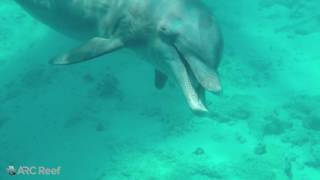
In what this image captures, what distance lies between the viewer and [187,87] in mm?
5594

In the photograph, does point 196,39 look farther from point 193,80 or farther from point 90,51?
point 90,51

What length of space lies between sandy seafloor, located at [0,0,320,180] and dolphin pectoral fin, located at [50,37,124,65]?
21.2 inches

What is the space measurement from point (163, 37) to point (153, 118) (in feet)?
9.25

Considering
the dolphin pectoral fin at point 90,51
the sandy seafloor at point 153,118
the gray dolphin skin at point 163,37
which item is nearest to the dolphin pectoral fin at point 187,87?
the gray dolphin skin at point 163,37

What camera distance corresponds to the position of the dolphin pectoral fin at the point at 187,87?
5.33 m

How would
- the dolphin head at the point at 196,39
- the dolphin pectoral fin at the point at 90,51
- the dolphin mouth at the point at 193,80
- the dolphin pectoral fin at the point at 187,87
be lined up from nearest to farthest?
the dolphin pectoral fin at the point at 187,87
the dolphin head at the point at 196,39
the dolphin mouth at the point at 193,80
the dolphin pectoral fin at the point at 90,51

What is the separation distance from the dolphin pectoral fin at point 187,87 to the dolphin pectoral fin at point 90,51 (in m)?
1.01

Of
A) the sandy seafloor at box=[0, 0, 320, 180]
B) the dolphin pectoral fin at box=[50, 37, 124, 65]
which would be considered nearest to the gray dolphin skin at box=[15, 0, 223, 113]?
the dolphin pectoral fin at box=[50, 37, 124, 65]

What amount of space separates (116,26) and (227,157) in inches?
119

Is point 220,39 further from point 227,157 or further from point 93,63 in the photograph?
point 93,63

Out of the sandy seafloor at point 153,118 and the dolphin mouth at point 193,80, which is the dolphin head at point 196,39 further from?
the sandy seafloor at point 153,118

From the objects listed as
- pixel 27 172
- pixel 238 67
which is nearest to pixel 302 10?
pixel 238 67

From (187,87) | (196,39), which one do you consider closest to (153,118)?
(187,87)

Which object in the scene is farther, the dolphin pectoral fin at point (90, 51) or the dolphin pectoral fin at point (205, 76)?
the dolphin pectoral fin at point (90, 51)
